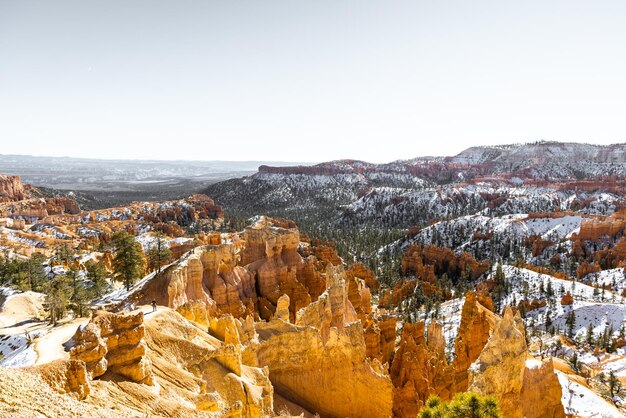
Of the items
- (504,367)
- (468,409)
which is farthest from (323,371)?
(468,409)

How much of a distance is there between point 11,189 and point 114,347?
17736 cm

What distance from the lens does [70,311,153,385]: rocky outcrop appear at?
1114cm

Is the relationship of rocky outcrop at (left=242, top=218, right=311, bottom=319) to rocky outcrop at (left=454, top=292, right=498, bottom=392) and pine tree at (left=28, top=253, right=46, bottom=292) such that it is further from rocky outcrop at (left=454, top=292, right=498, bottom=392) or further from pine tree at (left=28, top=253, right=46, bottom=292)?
pine tree at (left=28, top=253, right=46, bottom=292)

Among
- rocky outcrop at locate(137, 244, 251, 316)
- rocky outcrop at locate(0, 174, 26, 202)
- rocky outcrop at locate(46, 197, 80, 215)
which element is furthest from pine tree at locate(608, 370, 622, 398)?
rocky outcrop at locate(0, 174, 26, 202)

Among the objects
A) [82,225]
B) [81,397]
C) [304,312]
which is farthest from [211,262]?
[82,225]

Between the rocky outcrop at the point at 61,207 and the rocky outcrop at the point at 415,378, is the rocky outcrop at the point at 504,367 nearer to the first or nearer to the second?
the rocky outcrop at the point at 415,378

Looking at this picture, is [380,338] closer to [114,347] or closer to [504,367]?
[504,367]

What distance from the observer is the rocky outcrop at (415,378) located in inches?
961

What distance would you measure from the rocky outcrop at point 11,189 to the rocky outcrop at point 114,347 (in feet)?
546

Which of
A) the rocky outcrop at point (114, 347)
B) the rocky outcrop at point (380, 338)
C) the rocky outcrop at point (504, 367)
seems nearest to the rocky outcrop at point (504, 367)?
the rocky outcrop at point (504, 367)

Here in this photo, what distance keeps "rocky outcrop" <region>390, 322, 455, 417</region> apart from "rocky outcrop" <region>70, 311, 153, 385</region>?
17.0 m

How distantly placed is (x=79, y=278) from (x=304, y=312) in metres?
36.2

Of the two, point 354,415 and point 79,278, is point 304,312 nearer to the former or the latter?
point 354,415

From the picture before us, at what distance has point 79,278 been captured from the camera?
48.4 meters
